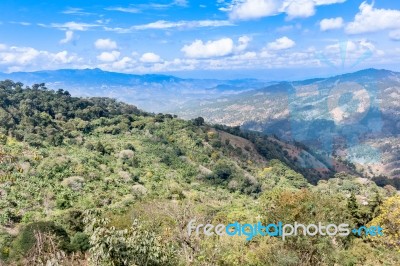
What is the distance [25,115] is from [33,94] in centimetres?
1300

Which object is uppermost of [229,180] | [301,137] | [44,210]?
[44,210]

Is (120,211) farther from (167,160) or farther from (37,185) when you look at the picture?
(167,160)

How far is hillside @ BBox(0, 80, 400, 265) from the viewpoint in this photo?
17344mm

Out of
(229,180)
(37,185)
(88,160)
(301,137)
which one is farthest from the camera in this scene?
(301,137)

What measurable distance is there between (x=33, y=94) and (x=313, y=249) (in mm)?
65398

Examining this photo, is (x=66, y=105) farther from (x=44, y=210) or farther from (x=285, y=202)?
(x=285, y=202)

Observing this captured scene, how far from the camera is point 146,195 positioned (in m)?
41.2

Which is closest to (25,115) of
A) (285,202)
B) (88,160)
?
(88,160)

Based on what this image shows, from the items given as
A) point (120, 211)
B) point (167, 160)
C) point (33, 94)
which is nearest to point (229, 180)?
point (167, 160)

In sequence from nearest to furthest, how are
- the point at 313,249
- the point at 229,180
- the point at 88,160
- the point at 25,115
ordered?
the point at 313,249, the point at 88,160, the point at 229,180, the point at 25,115

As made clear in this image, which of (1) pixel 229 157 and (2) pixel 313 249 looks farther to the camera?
(1) pixel 229 157

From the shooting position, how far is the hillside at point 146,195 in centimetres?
1734

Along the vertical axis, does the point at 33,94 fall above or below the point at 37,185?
above

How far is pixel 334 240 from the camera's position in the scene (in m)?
24.0
